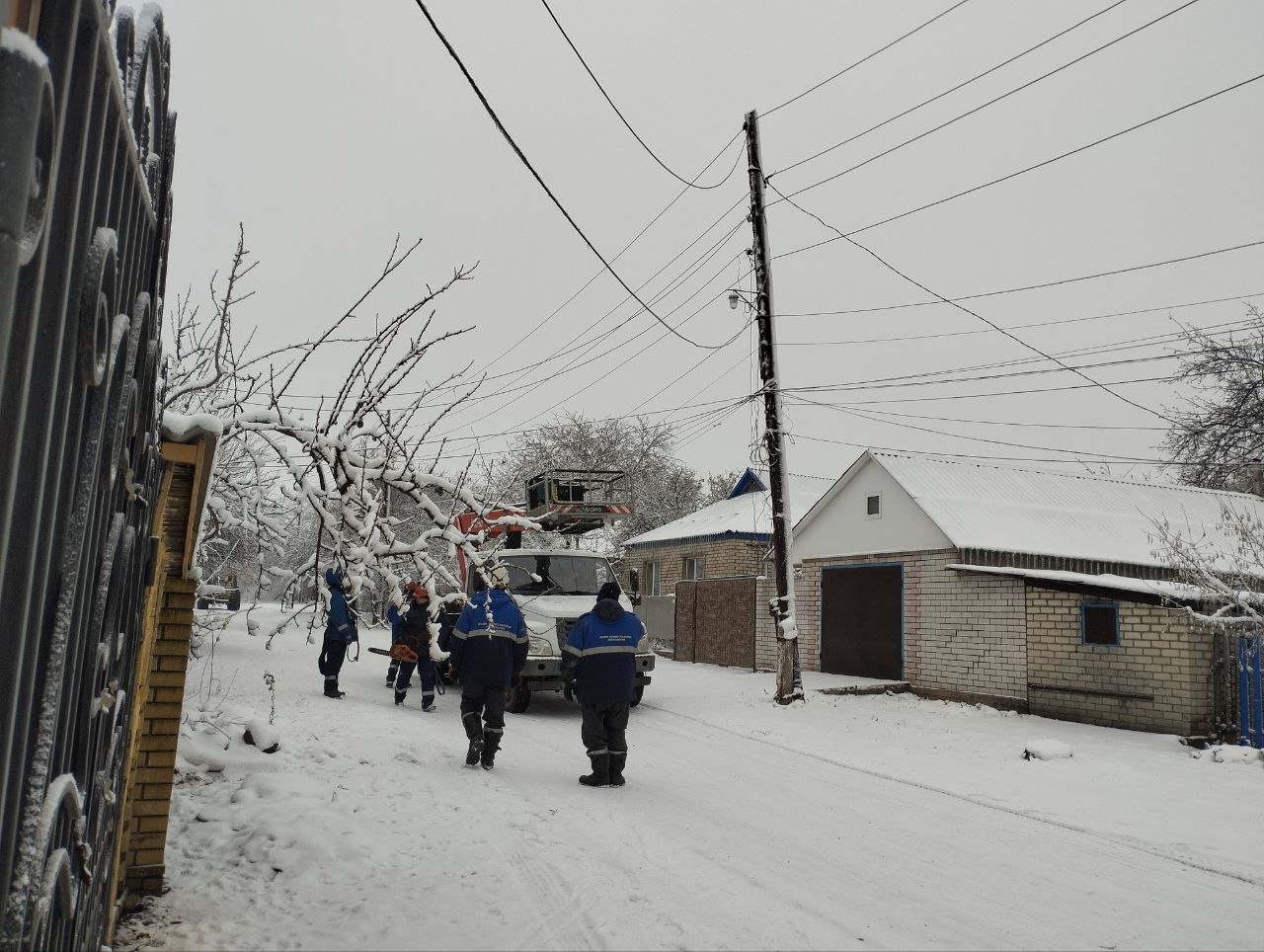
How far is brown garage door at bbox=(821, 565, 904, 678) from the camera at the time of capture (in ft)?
58.9

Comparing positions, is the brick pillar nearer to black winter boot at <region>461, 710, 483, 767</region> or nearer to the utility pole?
black winter boot at <region>461, 710, 483, 767</region>

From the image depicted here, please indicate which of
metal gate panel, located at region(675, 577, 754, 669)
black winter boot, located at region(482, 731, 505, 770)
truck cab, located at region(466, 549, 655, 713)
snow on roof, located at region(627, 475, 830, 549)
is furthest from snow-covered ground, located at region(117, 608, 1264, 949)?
snow on roof, located at region(627, 475, 830, 549)

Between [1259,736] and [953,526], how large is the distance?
6592 millimetres

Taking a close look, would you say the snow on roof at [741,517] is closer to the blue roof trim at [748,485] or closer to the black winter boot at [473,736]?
the blue roof trim at [748,485]

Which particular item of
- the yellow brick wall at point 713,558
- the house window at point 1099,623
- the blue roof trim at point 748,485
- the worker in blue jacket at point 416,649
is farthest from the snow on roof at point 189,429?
the blue roof trim at point 748,485

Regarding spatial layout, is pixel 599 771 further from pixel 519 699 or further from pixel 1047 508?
pixel 1047 508

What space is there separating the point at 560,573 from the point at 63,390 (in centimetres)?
1197

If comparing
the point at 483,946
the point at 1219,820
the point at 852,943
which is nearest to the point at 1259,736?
the point at 1219,820

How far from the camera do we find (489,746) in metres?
8.20

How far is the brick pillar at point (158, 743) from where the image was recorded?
4.49 m

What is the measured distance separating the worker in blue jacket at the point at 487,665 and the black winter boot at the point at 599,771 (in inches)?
35.7

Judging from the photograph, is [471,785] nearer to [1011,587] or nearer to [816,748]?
[816,748]

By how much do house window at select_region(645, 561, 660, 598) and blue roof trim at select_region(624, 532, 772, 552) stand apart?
23.3 inches

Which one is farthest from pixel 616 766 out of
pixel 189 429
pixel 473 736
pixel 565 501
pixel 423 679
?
pixel 423 679
